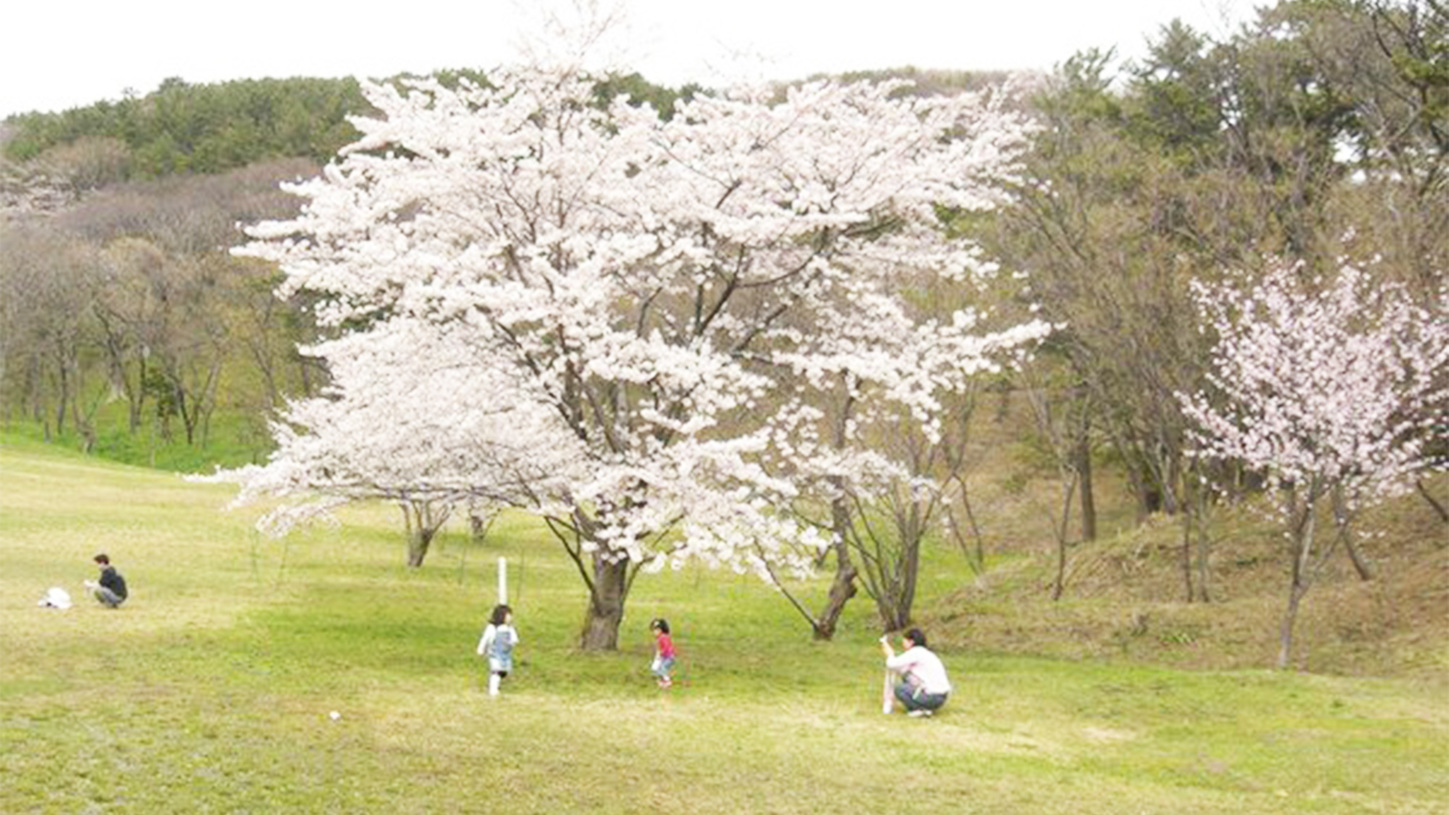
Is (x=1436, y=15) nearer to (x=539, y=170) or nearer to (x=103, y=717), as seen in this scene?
(x=539, y=170)

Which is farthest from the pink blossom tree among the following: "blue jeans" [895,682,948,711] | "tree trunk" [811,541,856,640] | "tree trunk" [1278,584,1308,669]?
"blue jeans" [895,682,948,711]

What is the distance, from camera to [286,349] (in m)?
61.2

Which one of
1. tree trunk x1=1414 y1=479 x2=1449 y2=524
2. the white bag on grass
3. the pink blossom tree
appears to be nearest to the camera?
the pink blossom tree

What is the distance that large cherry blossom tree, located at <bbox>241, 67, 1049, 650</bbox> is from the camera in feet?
53.7

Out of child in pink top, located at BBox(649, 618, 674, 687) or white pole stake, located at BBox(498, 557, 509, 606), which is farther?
white pole stake, located at BBox(498, 557, 509, 606)

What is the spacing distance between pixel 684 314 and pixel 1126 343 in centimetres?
891

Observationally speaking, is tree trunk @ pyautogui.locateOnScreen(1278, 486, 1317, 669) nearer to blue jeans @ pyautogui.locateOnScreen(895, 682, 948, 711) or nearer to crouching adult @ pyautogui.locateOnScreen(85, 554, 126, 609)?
blue jeans @ pyautogui.locateOnScreen(895, 682, 948, 711)

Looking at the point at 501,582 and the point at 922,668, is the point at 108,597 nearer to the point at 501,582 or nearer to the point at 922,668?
the point at 501,582

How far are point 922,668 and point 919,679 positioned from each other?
5.3 inches

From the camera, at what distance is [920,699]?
15.1 meters

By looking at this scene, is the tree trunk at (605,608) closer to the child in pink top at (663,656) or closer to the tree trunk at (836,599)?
the child in pink top at (663,656)

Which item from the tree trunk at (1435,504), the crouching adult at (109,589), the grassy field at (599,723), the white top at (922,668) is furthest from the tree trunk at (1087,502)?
the crouching adult at (109,589)

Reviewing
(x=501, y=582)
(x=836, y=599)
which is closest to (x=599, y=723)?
(x=501, y=582)

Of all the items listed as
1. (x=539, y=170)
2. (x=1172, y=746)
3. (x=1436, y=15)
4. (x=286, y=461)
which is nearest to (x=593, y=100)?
(x=539, y=170)
